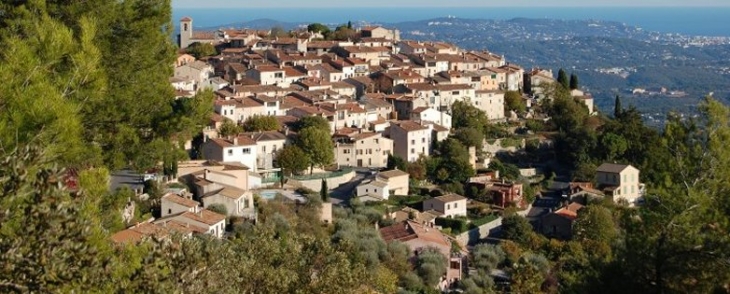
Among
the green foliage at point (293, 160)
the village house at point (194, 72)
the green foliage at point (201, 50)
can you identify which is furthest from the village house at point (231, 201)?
the green foliage at point (201, 50)

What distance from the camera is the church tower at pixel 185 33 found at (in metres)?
56.8

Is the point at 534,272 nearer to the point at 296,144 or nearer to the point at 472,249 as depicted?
the point at 472,249

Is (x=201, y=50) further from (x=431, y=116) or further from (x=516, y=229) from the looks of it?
(x=516, y=229)

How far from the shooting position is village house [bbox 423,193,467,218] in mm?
31828

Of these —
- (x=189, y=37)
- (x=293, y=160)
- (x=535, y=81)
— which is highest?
(x=189, y=37)

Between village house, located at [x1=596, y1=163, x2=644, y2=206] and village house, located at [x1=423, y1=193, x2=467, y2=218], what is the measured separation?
6.39 m

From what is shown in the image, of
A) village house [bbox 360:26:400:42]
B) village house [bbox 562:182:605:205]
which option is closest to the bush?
village house [bbox 562:182:605:205]

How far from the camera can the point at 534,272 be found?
23094 millimetres

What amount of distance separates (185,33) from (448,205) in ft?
98.5

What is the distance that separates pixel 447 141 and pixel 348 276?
2756cm

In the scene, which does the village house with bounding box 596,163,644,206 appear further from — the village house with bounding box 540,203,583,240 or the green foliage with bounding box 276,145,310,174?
the green foliage with bounding box 276,145,310,174

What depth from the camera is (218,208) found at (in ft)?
84.2

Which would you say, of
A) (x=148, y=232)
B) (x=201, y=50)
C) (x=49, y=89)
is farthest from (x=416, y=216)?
(x=49, y=89)

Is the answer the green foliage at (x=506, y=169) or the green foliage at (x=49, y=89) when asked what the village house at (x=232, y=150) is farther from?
the green foliage at (x=49, y=89)
